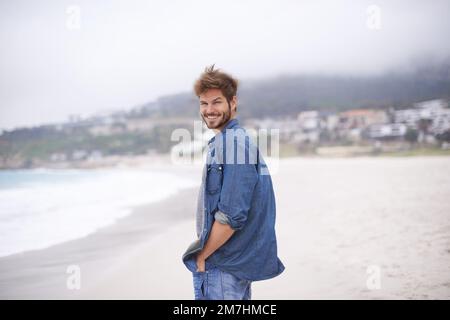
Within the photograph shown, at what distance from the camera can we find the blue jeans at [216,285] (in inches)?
68.3

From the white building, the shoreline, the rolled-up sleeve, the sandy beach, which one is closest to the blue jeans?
the rolled-up sleeve

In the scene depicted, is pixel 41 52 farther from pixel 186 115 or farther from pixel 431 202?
pixel 186 115

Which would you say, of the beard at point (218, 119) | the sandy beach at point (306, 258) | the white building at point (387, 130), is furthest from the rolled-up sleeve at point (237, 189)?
the white building at point (387, 130)

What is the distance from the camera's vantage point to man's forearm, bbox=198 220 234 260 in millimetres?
1639

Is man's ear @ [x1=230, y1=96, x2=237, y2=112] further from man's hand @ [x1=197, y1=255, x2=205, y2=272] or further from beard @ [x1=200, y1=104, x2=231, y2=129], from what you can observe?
man's hand @ [x1=197, y1=255, x2=205, y2=272]

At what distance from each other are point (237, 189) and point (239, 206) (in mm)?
63

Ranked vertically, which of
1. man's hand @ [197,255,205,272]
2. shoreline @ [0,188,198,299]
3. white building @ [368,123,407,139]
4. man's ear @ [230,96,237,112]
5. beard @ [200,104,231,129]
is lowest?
shoreline @ [0,188,198,299]

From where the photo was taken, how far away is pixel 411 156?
1806cm

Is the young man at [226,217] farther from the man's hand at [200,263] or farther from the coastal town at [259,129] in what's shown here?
the coastal town at [259,129]

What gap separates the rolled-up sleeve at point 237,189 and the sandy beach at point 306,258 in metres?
2.30

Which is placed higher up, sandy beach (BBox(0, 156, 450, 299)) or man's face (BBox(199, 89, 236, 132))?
man's face (BBox(199, 89, 236, 132))

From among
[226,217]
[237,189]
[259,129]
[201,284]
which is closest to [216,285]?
[201,284]

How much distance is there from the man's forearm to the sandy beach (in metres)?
2.14
